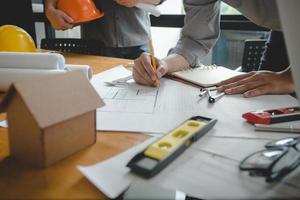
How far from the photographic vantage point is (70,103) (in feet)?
1.52

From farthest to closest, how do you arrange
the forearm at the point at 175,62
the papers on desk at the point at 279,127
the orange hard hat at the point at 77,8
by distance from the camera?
the orange hard hat at the point at 77,8
the forearm at the point at 175,62
the papers on desk at the point at 279,127

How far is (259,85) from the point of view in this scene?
85 cm

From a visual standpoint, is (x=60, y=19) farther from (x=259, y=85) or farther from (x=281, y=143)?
(x=281, y=143)

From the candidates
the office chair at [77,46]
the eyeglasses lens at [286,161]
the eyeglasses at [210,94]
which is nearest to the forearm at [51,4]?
the office chair at [77,46]

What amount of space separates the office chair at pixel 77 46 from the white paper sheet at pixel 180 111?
665mm

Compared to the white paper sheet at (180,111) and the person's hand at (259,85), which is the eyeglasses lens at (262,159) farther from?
the person's hand at (259,85)

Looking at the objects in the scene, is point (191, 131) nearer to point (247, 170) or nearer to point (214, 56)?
point (247, 170)

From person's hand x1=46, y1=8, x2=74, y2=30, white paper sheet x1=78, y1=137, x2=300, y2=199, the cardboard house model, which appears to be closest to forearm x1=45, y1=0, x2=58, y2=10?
person's hand x1=46, y1=8, x2=74, y2=30

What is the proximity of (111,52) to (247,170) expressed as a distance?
1278mm

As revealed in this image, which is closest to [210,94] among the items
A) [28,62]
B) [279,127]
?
[279,127]

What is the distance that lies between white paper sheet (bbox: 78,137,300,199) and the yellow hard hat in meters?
0.67

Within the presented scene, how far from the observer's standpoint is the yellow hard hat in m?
0.96

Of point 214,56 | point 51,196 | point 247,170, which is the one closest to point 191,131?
point 247,170

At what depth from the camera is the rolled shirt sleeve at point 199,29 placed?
1117 millimetres
